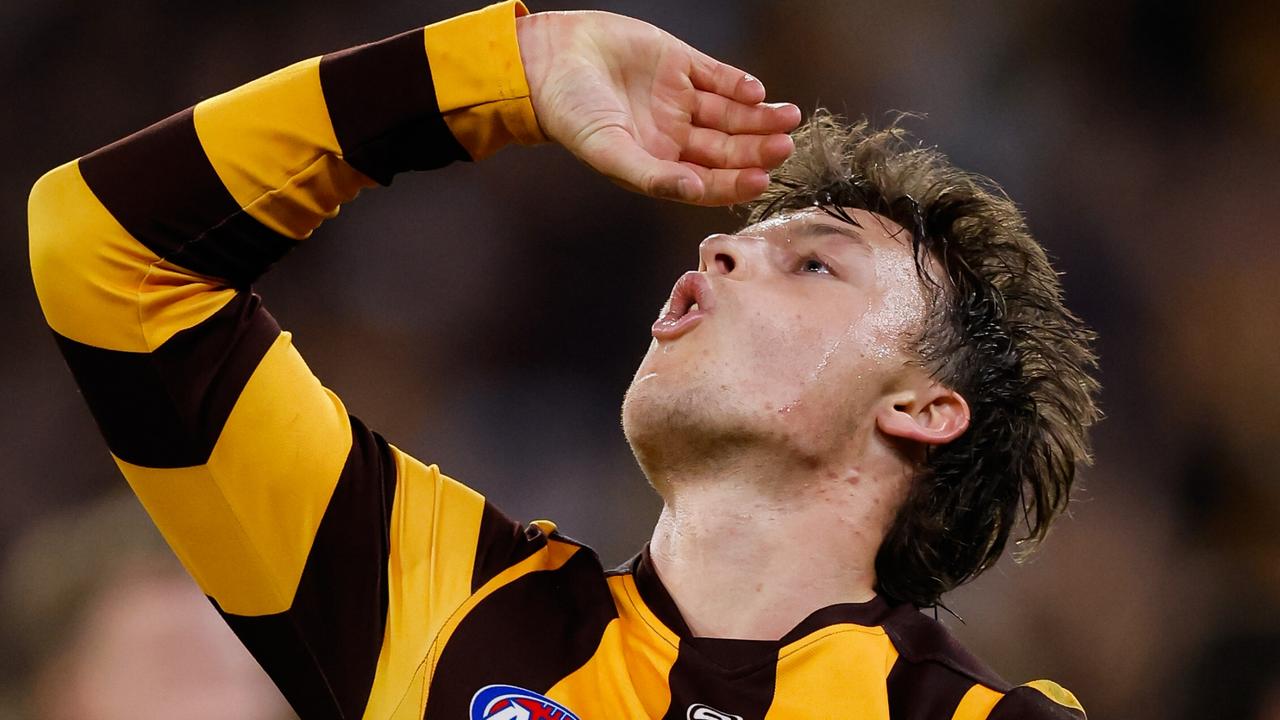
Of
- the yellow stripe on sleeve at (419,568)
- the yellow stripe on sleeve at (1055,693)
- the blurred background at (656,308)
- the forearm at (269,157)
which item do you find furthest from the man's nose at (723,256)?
the blurred background at (656,308)

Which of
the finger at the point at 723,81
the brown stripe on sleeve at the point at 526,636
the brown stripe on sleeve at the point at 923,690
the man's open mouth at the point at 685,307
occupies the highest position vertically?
the finger at the point at 723,81

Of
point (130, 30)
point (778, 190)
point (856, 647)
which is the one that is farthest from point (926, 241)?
point (130, 30)

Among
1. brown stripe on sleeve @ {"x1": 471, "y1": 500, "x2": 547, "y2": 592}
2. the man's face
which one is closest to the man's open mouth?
the man's face

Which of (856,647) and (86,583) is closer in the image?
(856,647)

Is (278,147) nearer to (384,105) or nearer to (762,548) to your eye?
(384,105)

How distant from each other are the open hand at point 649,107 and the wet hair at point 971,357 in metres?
0.44

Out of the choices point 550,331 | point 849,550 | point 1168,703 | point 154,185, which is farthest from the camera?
point 550,331

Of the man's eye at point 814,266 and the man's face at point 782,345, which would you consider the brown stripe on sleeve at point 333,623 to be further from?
the man's eye at point 814,266

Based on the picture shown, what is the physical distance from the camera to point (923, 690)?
182 centimetres

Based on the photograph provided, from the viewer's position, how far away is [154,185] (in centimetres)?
171

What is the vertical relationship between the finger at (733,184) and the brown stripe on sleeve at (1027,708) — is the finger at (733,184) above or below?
above

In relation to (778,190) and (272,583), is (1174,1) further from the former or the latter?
(272,583)

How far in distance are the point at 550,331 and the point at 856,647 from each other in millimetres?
2463

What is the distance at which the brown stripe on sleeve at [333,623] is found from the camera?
180 cm
